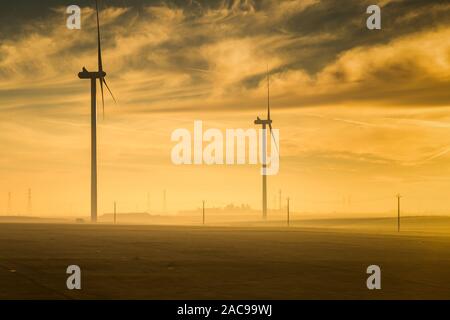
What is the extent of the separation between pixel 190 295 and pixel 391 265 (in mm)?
17017

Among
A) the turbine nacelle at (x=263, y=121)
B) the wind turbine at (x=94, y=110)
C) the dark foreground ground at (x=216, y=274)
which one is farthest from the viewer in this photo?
the turbine nacelle at (x=263, y=121)

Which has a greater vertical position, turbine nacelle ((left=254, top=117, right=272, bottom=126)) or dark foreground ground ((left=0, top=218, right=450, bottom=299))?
turbine nacelle ((left=254, top=117, right=272, bottom=126))

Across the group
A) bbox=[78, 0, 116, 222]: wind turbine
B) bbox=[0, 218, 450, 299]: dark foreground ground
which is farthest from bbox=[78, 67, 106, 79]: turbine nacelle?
bbox=[0, 218, 450, 299]: dark foreground ground

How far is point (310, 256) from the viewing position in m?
42.2

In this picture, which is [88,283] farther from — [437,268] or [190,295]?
[437,268]

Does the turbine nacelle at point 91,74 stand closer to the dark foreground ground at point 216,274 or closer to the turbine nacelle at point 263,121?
the turbine nacelle at point 263,121

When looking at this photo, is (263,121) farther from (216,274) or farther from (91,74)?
(216,274)

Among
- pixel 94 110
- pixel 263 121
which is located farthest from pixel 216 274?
pixel 263 121

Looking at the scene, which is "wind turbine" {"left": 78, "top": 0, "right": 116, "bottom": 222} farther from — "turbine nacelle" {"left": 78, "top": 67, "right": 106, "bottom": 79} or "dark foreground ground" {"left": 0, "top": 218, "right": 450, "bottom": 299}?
"dark foreground ground" {"left": 0, "top": 218, "right": 450, "bottom": 299}

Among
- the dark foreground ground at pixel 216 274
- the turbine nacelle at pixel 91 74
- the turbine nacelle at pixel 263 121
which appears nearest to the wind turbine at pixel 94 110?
the turbine nacelle at pixel 91 74

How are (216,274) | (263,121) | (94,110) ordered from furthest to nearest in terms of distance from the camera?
(263,121), (94,110), (216,274)

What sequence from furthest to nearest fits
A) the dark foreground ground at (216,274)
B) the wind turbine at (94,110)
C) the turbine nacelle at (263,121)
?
the turbine nacelle at (263,121) < the wind turbine at (94,110) < the dark foreground ground at (216,274)

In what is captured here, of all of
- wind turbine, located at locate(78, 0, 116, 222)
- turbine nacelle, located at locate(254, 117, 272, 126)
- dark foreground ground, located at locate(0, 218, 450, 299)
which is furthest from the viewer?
A: turbine nacelle, located at locate(254, 117, 272, 126)
